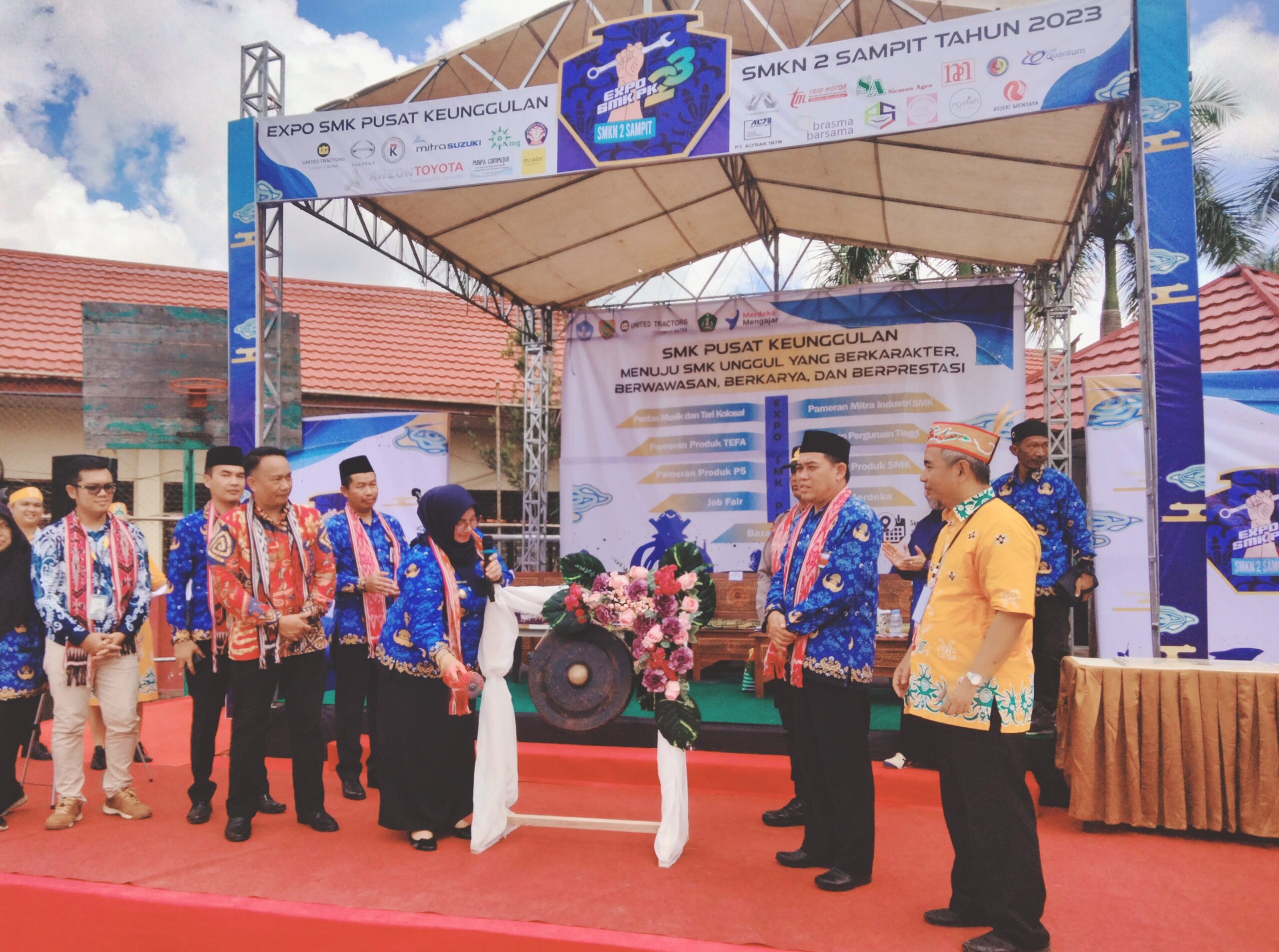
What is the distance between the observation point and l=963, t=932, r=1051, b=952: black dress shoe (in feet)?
8.66

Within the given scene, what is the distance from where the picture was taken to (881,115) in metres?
4.66

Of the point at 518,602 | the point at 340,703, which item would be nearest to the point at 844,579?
the point at 518,602

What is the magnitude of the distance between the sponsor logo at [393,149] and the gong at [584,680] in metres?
3.38

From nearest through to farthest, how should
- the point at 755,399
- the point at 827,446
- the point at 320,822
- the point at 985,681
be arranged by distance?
the point at 985,681, the point at 827,446, the point at 320,822, the point at 755,399

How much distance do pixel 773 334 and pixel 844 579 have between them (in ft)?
15.6

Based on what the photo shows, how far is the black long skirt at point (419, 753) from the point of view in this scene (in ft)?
12.3

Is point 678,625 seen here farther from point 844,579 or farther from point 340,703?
point 340,703

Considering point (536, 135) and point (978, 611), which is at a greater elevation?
point (536, 135)

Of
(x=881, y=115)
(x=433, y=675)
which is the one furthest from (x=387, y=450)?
(x=881, y=115)

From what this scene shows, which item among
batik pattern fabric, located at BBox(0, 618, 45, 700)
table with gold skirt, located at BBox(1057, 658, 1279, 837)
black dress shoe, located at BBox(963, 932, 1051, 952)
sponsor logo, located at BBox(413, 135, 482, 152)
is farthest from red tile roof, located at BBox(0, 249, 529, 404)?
black dress shoe, located at BBox(963, 932, 1051, 952)

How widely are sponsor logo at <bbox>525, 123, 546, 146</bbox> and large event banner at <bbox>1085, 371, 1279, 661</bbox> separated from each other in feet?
14.0

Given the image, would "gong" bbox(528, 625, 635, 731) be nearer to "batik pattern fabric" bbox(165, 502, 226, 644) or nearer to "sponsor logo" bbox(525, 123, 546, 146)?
"batik pattern fabric" bbox(165, 502, 226, 644)

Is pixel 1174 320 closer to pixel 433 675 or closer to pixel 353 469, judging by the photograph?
pixel 433 675

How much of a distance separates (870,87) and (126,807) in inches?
205
